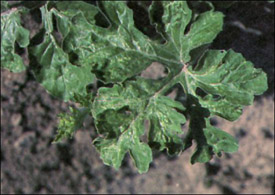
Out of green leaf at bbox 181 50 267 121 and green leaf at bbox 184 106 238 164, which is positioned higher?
green leaf at bbox 181 50 267 121

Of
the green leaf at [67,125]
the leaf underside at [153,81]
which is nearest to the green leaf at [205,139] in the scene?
the leaf underside at [153,81]

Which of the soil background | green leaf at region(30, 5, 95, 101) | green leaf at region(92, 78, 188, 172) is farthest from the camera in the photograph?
the soil background

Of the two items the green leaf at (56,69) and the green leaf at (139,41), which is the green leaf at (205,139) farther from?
the green leaf at (56,69)

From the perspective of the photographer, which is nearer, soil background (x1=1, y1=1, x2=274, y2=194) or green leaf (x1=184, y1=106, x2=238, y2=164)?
green leaf (x1=184, y1=106, x2=238, y2=164)

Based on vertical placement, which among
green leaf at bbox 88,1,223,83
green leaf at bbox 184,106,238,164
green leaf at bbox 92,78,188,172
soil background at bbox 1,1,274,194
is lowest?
soil background at bbox 1,1,274,194

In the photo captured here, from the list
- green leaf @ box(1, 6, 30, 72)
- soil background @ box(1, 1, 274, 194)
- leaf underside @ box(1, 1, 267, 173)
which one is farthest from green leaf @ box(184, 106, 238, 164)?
green leaf @ box(1, 6, 30, 72)

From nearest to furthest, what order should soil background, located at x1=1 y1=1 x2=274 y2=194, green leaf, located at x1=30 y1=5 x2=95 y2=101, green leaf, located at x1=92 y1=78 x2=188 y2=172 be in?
green leaf, located at x1=92 y1=78 x2=188 y2=172, green leaf, located at x1=30 y1=5 x2=95 y2=101, soil background, located at x1=1 y1=1 x2=274 y2=194

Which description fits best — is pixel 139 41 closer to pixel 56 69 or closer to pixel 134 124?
pixel 134 124

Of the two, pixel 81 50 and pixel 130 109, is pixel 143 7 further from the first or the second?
pixel 130 109

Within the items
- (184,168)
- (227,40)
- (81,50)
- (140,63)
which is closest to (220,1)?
(227,40)

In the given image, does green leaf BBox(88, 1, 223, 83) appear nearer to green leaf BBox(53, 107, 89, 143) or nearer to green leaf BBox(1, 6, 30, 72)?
green leaf BBox(53, 107, 89, 143)
